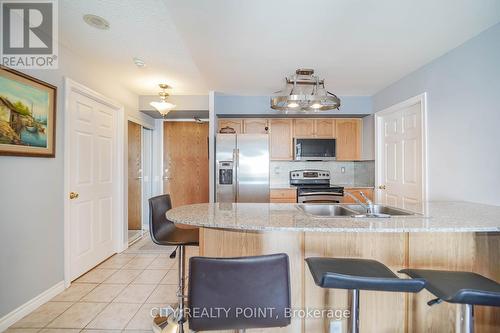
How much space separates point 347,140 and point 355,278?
3544 millimetres

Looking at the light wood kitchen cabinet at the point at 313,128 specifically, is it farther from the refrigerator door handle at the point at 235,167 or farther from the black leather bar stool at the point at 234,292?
the black leather bar stool at the point at 234,292

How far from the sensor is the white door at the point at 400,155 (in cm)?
293

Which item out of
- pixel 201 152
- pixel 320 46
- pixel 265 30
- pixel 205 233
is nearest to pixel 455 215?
pixel 205 233

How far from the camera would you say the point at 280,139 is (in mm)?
4211

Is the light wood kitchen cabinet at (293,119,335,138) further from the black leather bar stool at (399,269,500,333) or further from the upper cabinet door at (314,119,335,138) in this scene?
the black leather bar stool at (399,269,500,333)

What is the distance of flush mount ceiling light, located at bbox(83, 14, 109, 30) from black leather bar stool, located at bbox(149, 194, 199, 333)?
1493mm

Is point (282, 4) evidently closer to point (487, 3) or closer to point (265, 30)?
point (265, 30)

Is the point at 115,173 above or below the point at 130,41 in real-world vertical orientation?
below

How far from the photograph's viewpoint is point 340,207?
2.00 m

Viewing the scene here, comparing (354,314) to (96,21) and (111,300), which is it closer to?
(111,300)

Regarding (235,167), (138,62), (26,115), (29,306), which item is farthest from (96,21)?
(29,306)

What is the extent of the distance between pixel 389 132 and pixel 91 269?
4.34 metres

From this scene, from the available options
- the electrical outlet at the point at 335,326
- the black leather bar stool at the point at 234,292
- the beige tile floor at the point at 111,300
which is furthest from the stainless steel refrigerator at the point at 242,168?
the black leather bar stool at the point at 234,292

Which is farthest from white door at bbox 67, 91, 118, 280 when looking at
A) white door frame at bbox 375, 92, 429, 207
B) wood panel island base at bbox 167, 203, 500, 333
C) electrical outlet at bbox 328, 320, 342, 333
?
white door frame at bbox 375, 92, 429, 207
